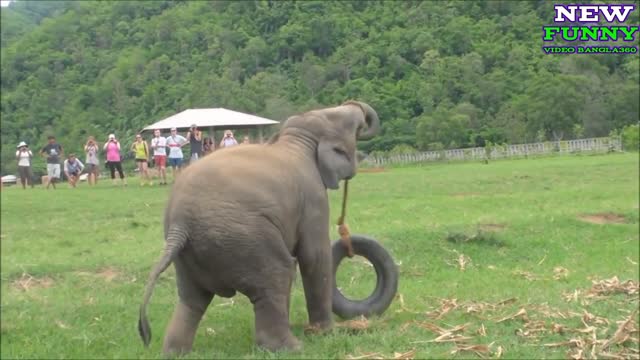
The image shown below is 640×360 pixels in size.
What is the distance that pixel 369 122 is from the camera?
7.14 m

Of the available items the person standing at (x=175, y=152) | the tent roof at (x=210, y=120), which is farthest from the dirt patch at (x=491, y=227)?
the tent roof at (x=210, y=120)

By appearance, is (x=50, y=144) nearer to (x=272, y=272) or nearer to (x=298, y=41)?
(x=272, y=272)

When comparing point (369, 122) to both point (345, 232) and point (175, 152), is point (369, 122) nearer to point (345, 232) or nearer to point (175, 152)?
point (345, 232)

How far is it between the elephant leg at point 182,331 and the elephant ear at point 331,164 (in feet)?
Answer: 4.42

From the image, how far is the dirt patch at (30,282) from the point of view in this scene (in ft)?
28.0

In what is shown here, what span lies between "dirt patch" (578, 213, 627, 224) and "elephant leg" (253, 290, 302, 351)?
7.67 meters

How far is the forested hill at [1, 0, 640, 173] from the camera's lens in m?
59.4

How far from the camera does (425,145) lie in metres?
56.1

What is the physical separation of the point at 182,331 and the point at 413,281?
12.0 feet

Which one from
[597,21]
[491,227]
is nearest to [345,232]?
[491,227]

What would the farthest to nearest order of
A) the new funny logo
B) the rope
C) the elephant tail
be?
the new funny logo → the rope → the elephant tail

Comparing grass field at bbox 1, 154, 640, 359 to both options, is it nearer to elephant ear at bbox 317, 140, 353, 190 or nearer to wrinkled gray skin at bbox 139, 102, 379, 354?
wrinkled gray skin at bbox 139, 102, 379, 354

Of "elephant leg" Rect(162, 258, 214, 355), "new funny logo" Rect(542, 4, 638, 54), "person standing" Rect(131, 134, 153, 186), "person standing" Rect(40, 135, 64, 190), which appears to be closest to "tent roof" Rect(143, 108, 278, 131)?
"person standing" Rect(131, 134, 153, 186)

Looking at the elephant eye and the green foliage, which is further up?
the elephant eye
